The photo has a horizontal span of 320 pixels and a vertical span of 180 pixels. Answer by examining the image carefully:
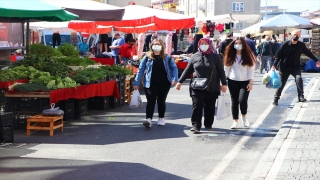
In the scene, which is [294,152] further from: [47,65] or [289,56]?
[289,56]

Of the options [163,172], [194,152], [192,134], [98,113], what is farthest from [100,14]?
[163,172]

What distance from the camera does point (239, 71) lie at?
12.1 meters

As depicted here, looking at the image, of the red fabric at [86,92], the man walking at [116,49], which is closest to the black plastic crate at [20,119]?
the red fabric at [86,92]

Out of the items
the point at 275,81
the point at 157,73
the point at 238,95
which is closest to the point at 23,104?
the point at 157,73

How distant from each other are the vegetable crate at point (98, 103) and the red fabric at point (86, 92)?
31 centimetres

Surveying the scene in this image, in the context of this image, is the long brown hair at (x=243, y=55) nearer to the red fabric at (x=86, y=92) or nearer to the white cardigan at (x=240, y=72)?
the white cardigan at (x=240, y=72)

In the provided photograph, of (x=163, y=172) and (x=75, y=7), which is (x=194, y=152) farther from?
(x=75, y=7)

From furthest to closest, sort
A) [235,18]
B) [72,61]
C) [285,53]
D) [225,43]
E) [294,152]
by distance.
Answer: [235,18] → [225,43] → [285,53] → [72,61] → [294,152]

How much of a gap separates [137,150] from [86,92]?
155 inches

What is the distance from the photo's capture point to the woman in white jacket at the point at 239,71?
12.1 metres

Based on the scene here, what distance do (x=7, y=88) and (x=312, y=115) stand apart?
6.42m

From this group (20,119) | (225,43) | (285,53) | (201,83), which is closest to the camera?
(201,83)

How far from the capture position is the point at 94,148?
33.6ft

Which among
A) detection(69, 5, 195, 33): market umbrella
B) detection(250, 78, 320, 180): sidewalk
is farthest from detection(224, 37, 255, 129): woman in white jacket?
detection(69, 5, 195, 33): market umbrella
